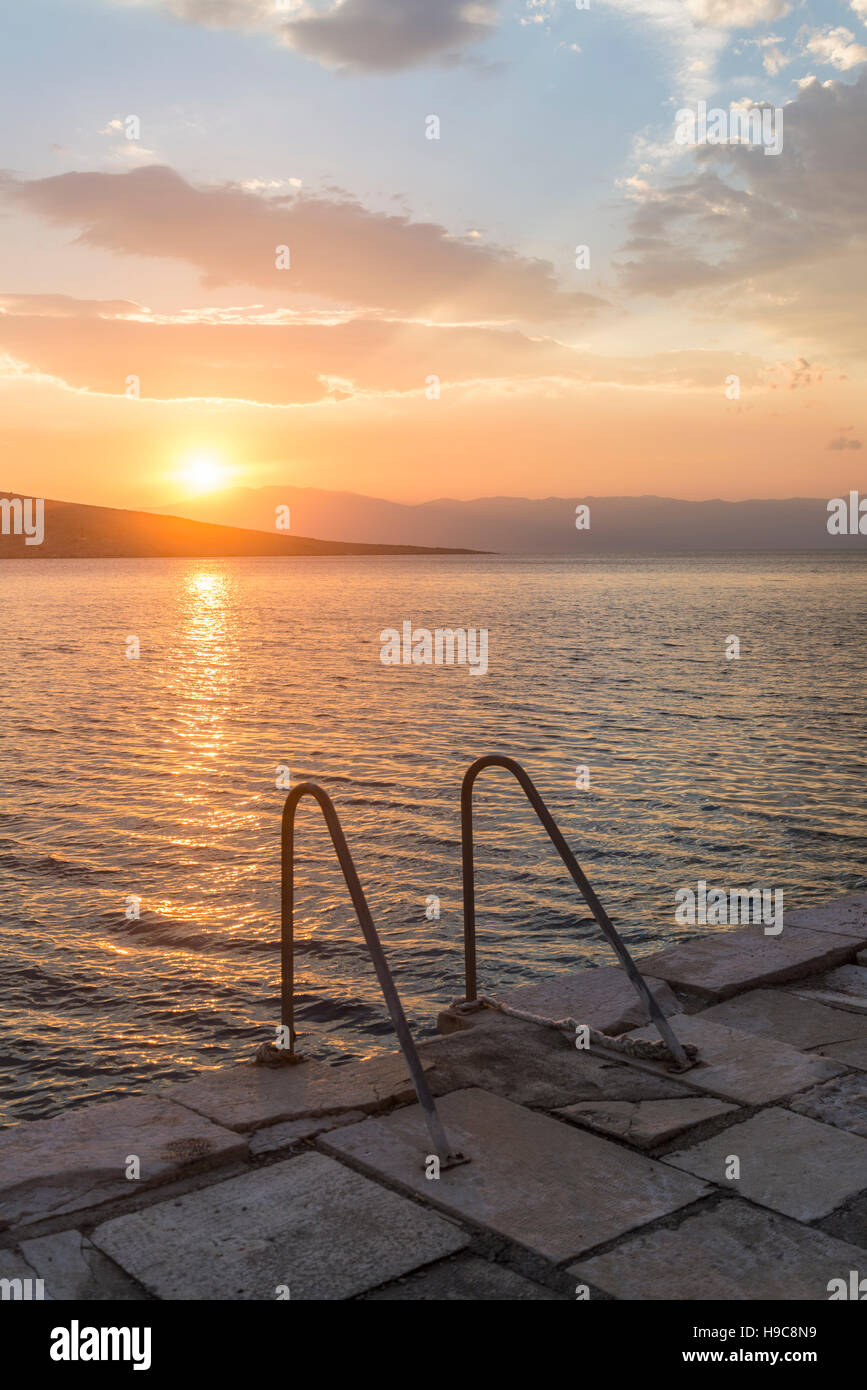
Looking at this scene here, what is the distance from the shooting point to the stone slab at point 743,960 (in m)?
6.06

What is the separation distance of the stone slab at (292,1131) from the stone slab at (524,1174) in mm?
82

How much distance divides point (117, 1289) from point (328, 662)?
1216 inches

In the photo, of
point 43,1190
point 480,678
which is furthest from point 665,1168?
point 480,678

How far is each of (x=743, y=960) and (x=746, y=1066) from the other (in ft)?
4.73

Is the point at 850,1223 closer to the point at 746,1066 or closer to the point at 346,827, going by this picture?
the point at 746,1066

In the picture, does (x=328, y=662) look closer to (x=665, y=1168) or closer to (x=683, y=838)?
(x=683, y=838)

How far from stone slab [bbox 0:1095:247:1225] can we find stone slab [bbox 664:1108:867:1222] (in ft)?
5.81

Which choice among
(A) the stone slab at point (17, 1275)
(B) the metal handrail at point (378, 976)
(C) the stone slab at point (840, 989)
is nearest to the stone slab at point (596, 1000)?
(C) the stone slab at point (840, 989)

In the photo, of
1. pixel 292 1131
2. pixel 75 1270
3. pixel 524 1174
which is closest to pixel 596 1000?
pixel 524 1174

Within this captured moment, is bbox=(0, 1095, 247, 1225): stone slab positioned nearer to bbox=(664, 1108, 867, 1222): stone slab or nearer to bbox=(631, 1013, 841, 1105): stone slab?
bbox=(664, 1108, 867, 1222): stone slab

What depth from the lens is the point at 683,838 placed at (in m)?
12.6

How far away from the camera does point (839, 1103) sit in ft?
15.1

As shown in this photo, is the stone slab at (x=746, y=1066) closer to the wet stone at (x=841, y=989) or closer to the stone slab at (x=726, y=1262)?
the wet stone at (x=841, y=989)

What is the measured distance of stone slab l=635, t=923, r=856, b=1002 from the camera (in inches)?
239
